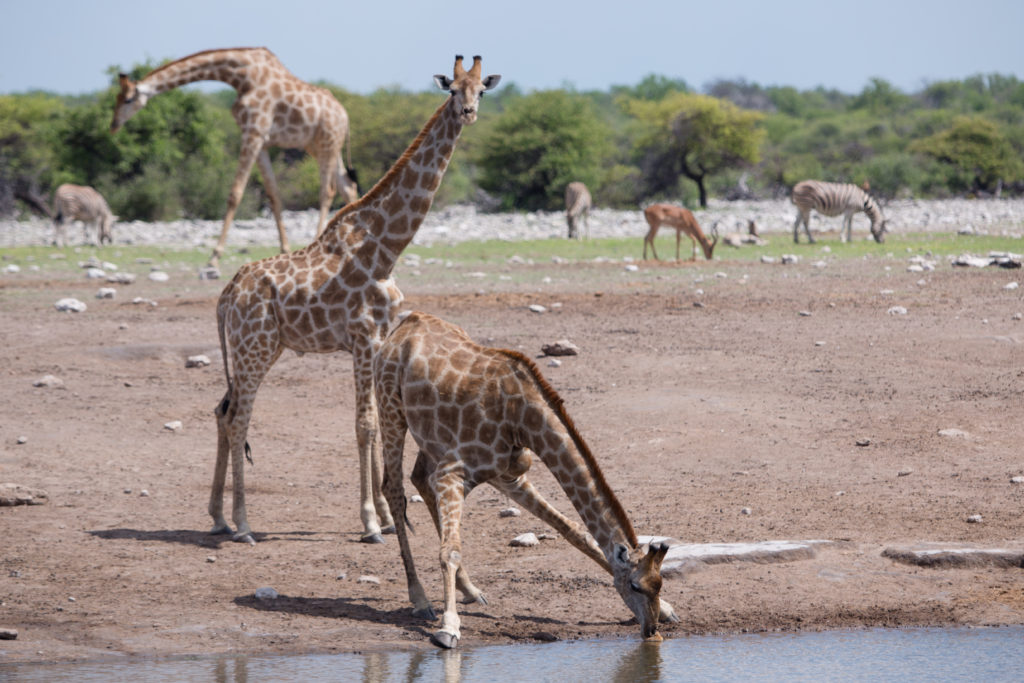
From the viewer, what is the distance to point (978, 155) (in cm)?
4459

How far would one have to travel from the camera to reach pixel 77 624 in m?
6.31

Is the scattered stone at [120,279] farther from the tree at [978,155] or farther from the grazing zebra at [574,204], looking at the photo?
the tree at [978,155]

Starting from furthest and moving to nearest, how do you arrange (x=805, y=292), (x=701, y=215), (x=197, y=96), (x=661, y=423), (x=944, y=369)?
(x=197, y=96), (x=701, y=215), (x=805, y=292), (x=944, y=369), (x=661, y=423)

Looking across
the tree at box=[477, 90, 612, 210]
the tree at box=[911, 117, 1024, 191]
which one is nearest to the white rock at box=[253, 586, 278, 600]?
the tree at box=[477, 90, 612, 210]

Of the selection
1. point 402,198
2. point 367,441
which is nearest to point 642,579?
point 367,441

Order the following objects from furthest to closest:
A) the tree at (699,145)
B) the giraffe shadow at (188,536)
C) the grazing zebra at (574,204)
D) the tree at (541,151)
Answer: the tree at (699,145), the tree at (541,151), the grazing zebra at (574,204), the giraffe shadow at (188,536)

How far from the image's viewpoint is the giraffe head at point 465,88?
7516 millimetres

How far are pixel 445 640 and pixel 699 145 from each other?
4226 centimetres

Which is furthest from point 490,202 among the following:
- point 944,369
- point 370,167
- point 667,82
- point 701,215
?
point 667,82

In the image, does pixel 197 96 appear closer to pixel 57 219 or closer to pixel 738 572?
pixel 57 219

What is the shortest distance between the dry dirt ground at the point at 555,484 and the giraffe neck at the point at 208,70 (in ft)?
8.93

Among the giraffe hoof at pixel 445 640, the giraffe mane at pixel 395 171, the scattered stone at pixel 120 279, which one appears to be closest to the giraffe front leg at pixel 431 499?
the giraffe hoof at pixel 445 640

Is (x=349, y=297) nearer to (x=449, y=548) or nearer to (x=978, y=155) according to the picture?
(x=449, y=548)

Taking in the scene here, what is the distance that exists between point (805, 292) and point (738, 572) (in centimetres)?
996
